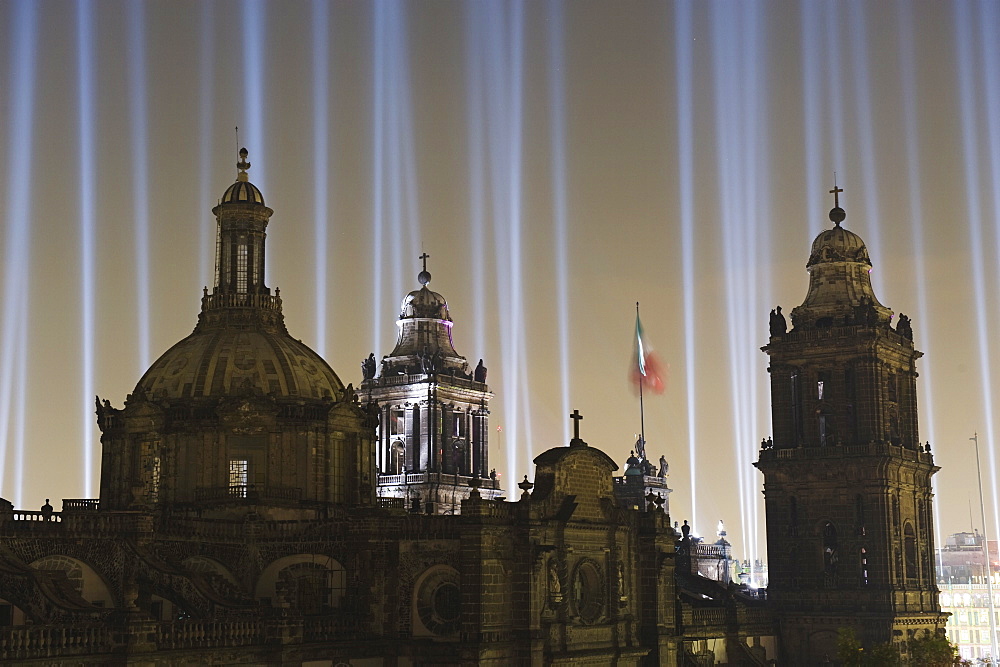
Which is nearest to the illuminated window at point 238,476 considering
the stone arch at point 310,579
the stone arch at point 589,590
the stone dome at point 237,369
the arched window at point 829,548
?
the stone dome at point 237,369

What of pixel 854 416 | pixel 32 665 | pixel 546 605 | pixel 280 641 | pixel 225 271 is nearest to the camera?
pixel 32 665

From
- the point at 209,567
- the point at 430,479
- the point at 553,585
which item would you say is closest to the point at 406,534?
the point at 553,585

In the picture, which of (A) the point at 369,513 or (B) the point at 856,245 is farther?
(B) the point at 856,245

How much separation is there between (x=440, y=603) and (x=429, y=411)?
35540 mm

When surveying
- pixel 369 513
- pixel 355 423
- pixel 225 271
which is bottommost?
pixel 369 513

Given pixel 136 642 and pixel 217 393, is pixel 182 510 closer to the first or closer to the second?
pixel 217 393

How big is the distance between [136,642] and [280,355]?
2252 centimetres

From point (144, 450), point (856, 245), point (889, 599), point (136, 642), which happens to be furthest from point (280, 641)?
point (856, 245)

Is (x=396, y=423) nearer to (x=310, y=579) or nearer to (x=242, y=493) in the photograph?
(x=242, y=493)

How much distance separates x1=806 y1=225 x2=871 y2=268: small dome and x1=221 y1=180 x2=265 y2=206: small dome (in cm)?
3286

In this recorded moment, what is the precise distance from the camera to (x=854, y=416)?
84.6 metres

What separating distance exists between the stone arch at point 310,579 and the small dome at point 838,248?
1477 inches

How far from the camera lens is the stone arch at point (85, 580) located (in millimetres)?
56000

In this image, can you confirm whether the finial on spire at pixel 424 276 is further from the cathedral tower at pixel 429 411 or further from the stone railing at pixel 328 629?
the stone railing at pixel 328 629
